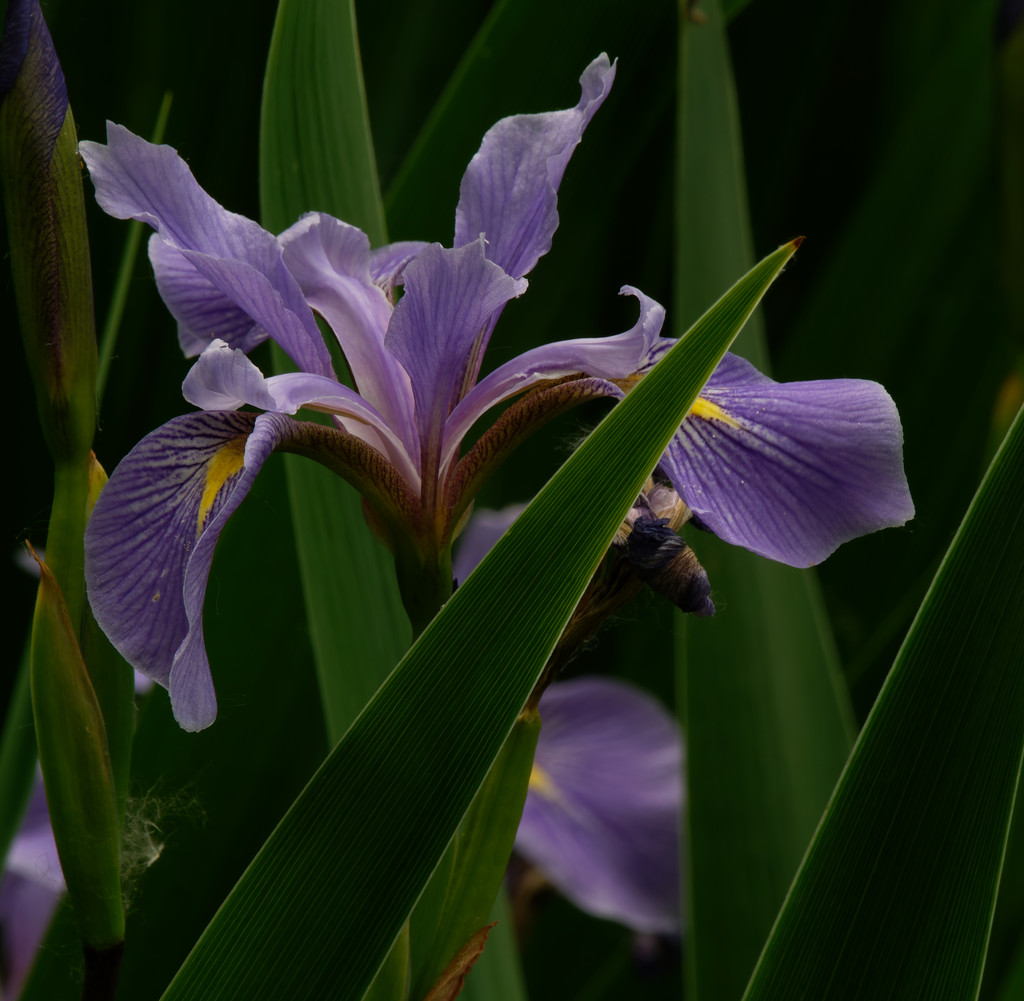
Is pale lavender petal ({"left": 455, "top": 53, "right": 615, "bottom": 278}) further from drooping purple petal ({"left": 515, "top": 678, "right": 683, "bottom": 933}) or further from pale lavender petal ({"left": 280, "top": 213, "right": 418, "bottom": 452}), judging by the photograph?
drooping purple petal ({"left": 515, "top": 678, "right": 683, "bottom": 933})

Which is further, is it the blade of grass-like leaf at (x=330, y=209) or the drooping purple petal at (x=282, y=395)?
the blade of grass-like leaf at (x=330, y=209)

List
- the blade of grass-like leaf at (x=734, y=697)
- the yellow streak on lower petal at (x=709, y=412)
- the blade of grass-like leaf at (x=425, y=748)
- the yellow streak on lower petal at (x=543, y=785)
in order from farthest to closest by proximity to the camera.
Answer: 1. the yellow streak on lower petal at (x=543, y=785)
2. the blade of grass-like leaf at (x=734, y=697)
3. the yellow streak on lower petal at (x=709, y=412)
4. the blade of grass-like leaf at (x=425, y=748)

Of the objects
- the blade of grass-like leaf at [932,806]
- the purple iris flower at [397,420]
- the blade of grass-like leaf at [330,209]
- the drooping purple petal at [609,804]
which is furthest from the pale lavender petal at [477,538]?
the blade of grass-like leaf at [932,806]

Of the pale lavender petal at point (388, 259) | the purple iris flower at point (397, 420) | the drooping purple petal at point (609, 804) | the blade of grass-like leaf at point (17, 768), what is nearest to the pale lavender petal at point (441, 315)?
the purple iris flower at point (397, 420)

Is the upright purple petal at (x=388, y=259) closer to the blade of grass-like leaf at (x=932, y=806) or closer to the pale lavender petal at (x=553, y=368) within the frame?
the pale lavender petal at (x=553, y=368)

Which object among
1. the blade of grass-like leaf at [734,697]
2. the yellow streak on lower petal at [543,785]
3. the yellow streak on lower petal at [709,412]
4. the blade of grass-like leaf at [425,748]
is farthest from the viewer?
the yellow streak on lower petal at [543,785]

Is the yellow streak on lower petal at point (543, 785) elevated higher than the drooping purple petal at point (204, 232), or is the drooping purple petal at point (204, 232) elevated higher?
the drooping purple petal at point (204, 232)

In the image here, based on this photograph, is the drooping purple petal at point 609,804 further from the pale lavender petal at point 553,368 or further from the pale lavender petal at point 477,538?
the pale lavender petal at point 553,368

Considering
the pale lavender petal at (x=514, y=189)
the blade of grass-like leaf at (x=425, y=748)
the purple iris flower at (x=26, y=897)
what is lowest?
the purple iris flower at (x=26, y=897)

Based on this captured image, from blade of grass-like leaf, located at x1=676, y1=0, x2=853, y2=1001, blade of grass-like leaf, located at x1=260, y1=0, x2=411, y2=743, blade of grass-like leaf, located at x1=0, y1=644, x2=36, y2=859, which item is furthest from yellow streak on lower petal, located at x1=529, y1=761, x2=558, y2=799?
blade of grass-like leaf, located at x1=0, y1=644, x2=36, y2=859
